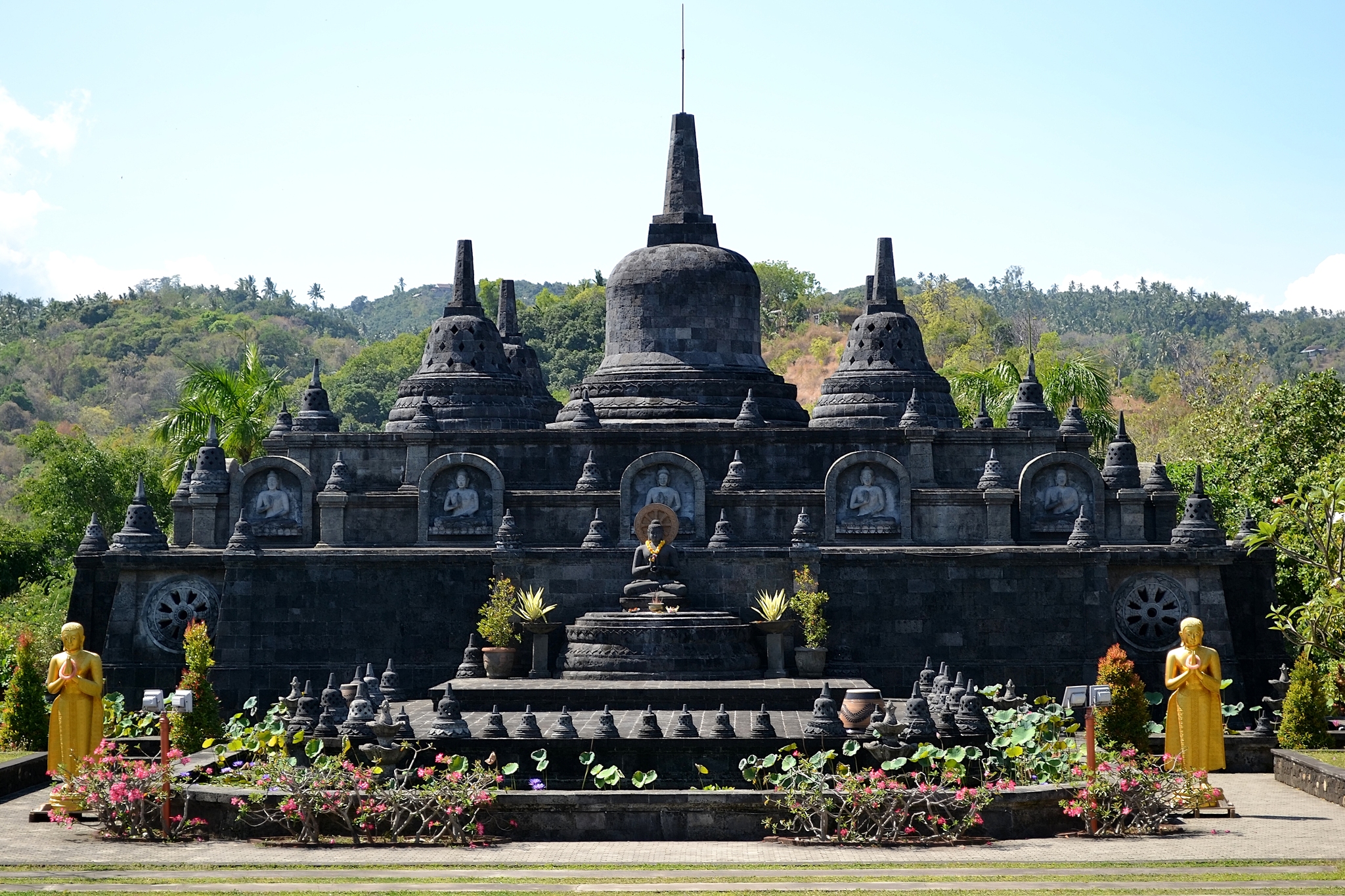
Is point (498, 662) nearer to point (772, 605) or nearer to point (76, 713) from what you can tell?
point (772, 605)

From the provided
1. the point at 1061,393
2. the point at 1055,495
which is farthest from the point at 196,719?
the point at 1061,393

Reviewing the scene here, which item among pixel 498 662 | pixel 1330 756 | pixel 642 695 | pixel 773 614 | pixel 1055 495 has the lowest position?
pixel 1330 756

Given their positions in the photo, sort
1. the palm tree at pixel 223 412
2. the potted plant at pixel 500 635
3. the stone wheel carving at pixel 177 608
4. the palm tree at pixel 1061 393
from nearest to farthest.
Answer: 1. the potted plant at pixel 500 635
2. the stone wheel carving at pixel 177 608
3. the palm tree at pixel 223 412
4. the palm tree at pixel 1061 393

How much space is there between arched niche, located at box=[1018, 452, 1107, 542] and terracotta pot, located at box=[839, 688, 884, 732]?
446 inches

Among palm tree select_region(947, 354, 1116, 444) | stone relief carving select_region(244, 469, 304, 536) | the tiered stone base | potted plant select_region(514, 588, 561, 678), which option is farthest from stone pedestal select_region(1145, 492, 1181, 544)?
stone relief carving select_region(244, 469, 304, 536)

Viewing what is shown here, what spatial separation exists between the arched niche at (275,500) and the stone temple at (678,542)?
0.05 metres

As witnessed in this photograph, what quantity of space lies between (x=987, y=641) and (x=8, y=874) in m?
20.3

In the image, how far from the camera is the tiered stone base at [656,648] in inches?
1276

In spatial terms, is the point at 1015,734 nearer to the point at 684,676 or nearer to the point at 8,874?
the point at 684,676

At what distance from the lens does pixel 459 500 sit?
3741cm

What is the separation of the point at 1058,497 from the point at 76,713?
20502 millimetres

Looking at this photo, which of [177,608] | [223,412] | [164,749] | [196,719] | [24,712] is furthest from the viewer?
[223,412]

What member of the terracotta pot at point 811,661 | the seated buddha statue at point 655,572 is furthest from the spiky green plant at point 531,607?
the terracotta pot at point 811,661

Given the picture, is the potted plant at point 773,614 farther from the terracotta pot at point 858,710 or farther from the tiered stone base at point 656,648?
the terracotta pot at point 858,710
